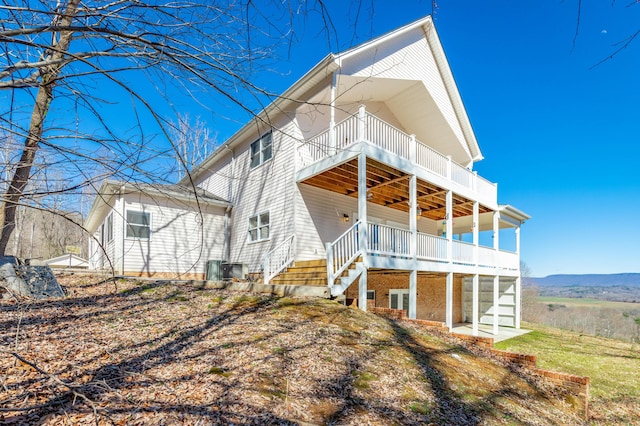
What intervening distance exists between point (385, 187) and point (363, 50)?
438cm

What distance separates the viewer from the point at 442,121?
13695 mm

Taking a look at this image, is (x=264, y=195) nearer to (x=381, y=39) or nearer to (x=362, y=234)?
(x=362, y=234)

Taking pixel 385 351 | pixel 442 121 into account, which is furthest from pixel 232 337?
pixel 442 121

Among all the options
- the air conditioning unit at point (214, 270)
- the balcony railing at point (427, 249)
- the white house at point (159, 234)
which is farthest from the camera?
the air conditioning unit at point (214, 270)

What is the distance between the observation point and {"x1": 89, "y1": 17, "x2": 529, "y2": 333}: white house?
9.31m

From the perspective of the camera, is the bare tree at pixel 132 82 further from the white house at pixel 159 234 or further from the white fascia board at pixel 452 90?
the white fascia board at pixel 452 90

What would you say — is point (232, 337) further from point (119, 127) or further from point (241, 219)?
point (241, 219)

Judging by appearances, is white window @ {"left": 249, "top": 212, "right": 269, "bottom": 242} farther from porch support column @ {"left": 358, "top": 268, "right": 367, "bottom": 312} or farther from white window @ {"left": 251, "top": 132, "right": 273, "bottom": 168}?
porch support column @ {"left": 358, "top": 268, "right": 367, "bottom": 312}

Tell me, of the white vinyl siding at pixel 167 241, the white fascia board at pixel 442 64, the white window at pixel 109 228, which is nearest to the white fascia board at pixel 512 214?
the white fascia board at pixel 442 64

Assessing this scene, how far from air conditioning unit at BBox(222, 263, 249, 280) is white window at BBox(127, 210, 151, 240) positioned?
2897mm

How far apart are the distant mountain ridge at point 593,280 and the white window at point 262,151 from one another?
127186 millimetres

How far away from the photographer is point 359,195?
28.7 feet

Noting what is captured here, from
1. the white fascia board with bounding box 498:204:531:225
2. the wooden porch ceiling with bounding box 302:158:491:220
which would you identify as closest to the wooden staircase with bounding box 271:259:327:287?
the wooden porch ceiling with bounding box 302:158:491:220

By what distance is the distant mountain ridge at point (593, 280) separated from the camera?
117m
